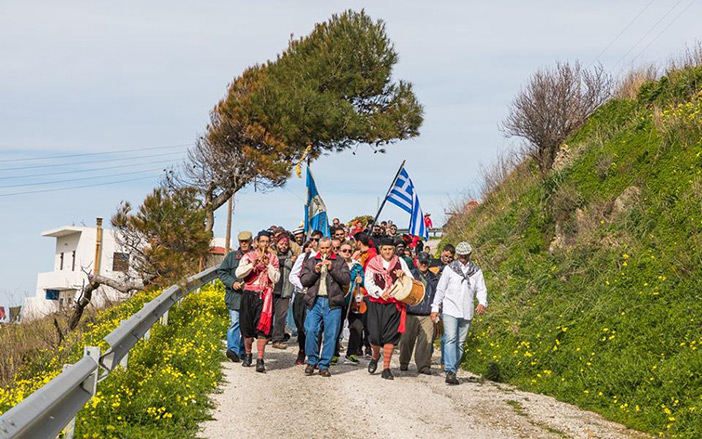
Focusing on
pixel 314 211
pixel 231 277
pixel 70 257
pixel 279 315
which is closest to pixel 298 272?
pixel 231 277

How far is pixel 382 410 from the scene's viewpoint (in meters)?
9.77

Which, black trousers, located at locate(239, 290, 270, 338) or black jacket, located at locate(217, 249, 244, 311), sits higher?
black jacket, located at locate(217, 249, 244, 311)

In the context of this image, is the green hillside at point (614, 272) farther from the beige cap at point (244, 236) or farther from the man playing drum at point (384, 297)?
the beige cap at point (244, 236)

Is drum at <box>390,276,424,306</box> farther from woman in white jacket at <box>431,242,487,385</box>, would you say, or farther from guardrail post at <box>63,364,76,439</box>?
guardrail post at <box>63,364,76,439</box>

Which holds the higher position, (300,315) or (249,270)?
(249,270)

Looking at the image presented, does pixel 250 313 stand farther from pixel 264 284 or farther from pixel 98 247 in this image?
pixel 98 247

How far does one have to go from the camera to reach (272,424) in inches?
348

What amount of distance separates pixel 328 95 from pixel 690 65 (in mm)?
18681

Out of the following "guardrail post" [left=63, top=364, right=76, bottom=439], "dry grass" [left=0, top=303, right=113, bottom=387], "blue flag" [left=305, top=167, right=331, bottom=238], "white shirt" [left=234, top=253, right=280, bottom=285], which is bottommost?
"dry grass" [left=0, top=303, right=113, bottom=387]

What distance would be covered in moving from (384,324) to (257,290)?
6.26ft

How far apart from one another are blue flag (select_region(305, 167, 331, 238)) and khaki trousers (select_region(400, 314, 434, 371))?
5034 mm

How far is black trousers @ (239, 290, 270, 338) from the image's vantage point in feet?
41.3

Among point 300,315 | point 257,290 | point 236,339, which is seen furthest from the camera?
point 300,315

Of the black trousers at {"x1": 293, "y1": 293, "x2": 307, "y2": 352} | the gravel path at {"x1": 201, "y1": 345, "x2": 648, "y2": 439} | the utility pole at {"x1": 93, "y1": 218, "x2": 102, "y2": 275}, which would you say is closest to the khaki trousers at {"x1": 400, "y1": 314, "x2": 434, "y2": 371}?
the gravel path at {"x1": 201, "y1": 345, "x2": 648, "y2": 439}
